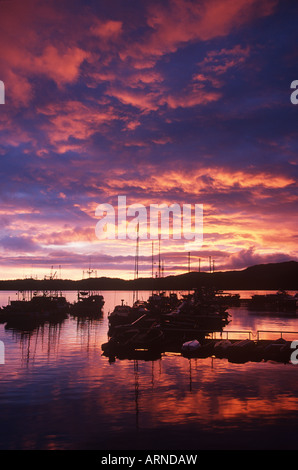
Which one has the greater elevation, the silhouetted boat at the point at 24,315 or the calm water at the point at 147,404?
Result: the silhouetted boat at the point at 24,315

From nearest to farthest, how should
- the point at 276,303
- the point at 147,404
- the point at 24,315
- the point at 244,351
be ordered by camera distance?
the point at 147,404, the point at 244,351, the point at 24,315, the point at 276,303

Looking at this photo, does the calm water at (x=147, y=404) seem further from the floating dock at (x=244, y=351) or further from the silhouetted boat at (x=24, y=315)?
the silhouetted boat at (x=24, y=315)

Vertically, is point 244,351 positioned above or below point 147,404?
above

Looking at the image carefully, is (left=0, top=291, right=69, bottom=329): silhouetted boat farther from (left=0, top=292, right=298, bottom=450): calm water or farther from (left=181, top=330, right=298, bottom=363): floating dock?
(left=181, top=330, right=298, bottom=363): floating dock

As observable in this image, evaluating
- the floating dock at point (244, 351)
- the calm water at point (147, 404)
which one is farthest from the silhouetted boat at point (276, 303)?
the calm water at point (147, 404)

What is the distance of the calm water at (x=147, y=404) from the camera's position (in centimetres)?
2192

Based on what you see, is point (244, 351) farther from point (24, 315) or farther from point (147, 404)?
point (24, 315)

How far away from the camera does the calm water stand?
21.9 m

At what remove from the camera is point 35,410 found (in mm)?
26938

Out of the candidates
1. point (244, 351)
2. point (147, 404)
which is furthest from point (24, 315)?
point (147, 404)

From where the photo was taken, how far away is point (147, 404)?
93.1 ft
